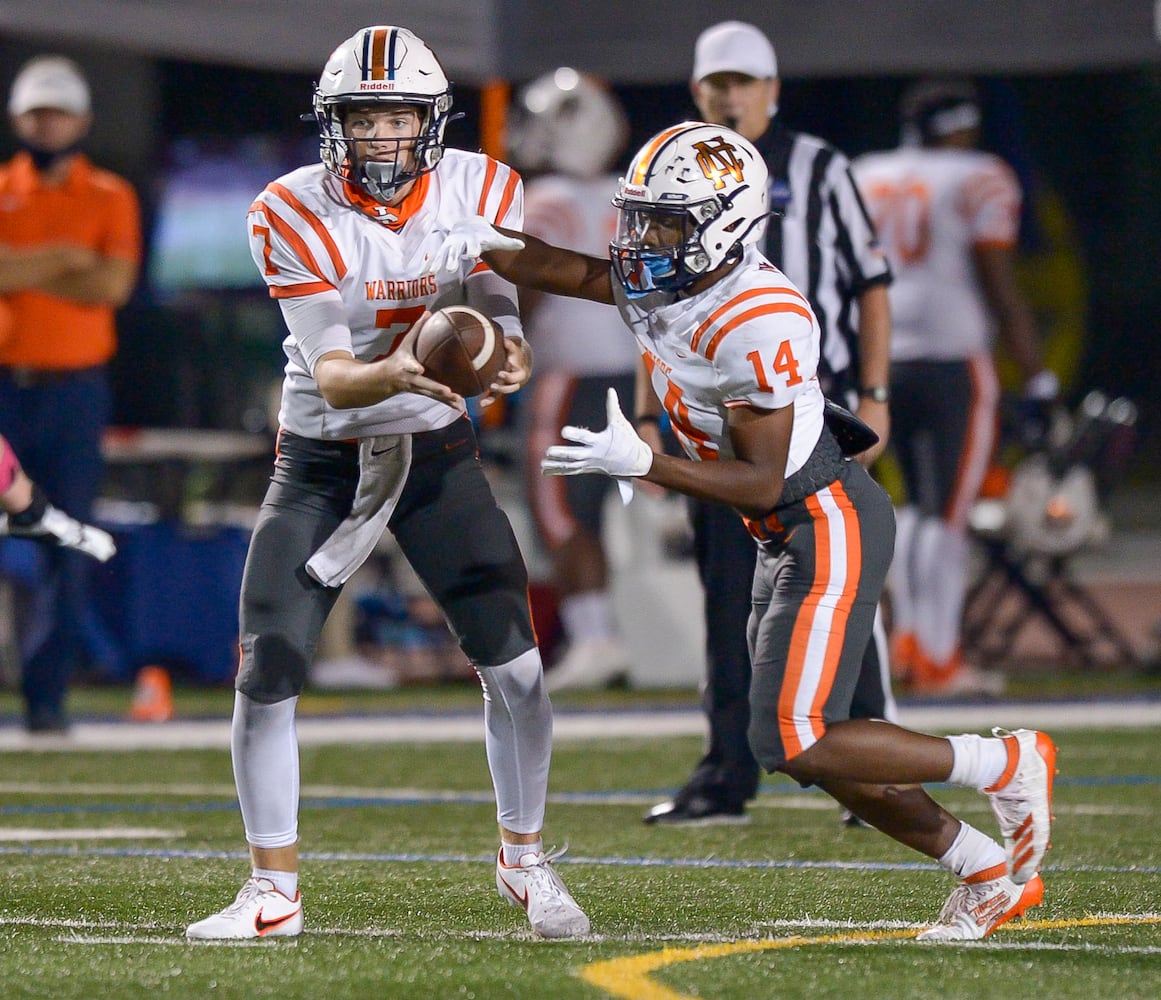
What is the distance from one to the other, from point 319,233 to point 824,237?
5.82 ft

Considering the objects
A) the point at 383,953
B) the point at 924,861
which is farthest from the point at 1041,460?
the point at 383,953

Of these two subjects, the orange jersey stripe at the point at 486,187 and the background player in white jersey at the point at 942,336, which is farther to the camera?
the background player in white jersey at the point at 942,336

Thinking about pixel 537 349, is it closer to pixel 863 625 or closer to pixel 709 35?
pixel 709 35

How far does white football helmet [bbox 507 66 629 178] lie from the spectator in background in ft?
5.95

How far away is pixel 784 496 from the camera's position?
3.86 m

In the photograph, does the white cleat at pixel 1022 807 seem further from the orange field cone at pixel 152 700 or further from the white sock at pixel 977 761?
the orange field cone at pixel 152 700

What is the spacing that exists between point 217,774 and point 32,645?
106 centimetres

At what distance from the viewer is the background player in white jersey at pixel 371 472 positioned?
3.79 m

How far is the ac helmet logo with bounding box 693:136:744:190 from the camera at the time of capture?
12.7ft

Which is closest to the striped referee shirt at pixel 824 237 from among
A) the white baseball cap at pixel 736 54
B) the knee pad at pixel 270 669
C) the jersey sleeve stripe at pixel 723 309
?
the white baseball cap at pixel 736 54

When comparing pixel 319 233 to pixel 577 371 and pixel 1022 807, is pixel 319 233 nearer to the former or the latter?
pixel 1022 807

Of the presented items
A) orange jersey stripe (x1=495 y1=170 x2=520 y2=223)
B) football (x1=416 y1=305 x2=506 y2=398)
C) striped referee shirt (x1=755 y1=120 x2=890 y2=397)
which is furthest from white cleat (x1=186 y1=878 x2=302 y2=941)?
striped referee shirt (x1=755 y1=120 x2=890 y2=397)

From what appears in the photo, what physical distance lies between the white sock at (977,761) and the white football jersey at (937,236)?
425 cm

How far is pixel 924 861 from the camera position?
4.62 meters
